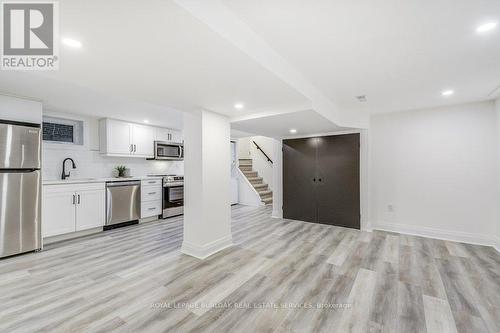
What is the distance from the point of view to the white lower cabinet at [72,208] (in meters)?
3.38

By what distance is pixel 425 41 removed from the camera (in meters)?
1.81

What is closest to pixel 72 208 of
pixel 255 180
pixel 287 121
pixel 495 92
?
pixel 287 121

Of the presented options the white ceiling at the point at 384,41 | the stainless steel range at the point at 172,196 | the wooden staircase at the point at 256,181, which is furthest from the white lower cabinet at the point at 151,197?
the white ceiling at the point at 384,41

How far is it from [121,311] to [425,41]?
11.2ft

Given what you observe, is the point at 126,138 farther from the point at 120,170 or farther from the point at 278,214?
the point at 278,214

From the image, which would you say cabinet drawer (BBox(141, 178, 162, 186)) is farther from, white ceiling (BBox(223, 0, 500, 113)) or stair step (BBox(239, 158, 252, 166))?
white ceiling (BBox(223, 0, 500, 113))

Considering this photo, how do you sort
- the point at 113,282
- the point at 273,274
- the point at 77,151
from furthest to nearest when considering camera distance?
the point at 77,151 → the point at 273,274 → the point at 113,282

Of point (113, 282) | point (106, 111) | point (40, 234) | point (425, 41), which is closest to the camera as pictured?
point (425, 41)

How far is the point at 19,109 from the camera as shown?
305cm

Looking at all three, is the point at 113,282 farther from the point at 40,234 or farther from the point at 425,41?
the point at 425,41

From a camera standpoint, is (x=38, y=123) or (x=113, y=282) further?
(x=38, y=123)

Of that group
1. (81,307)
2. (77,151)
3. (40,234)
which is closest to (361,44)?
(81,307)

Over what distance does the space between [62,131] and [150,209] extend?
7.36 ft

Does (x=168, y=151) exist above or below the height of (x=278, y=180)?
above
